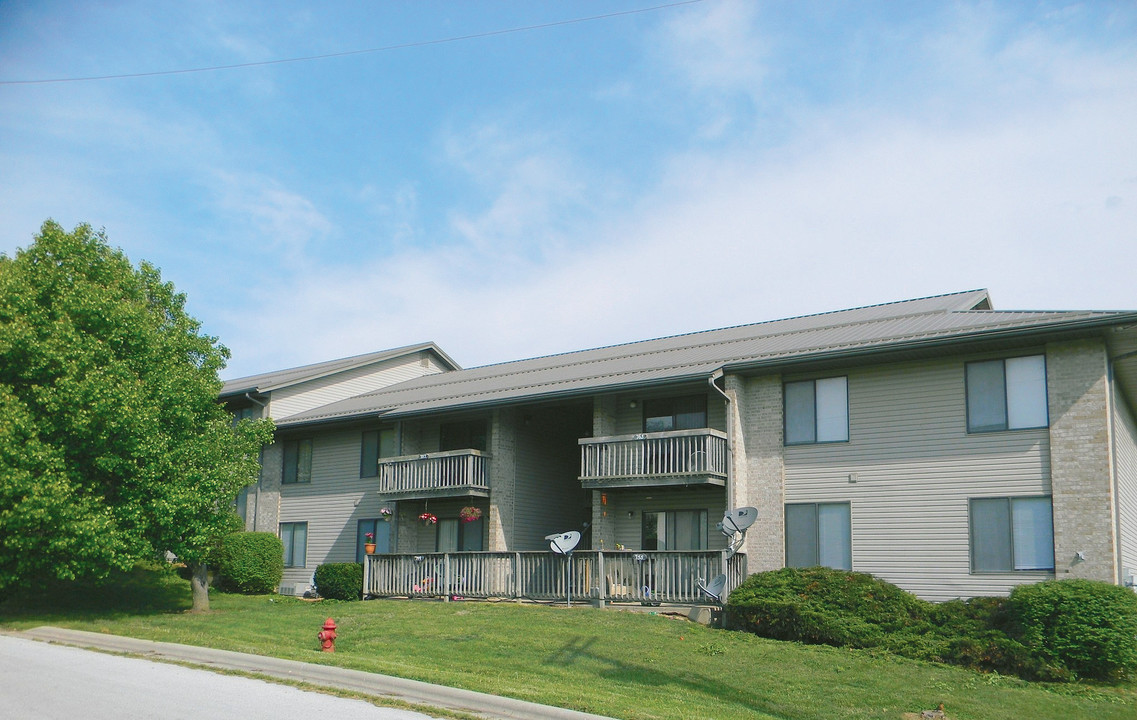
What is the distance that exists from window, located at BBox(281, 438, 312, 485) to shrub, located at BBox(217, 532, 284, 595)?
2.76m

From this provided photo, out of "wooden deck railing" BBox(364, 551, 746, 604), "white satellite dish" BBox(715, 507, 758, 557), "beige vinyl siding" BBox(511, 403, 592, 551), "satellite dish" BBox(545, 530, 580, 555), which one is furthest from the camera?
"beige vinyl siding" BBox(511, 403, 592, 551)

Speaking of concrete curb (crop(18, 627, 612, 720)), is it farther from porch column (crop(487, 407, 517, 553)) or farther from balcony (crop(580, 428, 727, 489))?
porch column (crop(487, 407, 517, 553))

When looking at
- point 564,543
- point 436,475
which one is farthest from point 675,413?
point 436,475

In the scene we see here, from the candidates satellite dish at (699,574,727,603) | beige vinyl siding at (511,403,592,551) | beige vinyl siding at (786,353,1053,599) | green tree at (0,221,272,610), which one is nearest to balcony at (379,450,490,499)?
beige vinyl siding at (511,403,592,551)

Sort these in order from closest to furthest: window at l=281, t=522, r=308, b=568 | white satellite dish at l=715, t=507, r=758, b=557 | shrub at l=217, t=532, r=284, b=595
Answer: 1. white satellite dish at l=715, t=507, r=758, b=557
2. shrub at l=217, t=532, r=284, b=595
3. window at l=281, t=522, r=308, b=568

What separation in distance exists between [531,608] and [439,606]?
2492 mm

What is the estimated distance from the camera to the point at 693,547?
76.1 ft

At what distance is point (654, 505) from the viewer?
78.6ft

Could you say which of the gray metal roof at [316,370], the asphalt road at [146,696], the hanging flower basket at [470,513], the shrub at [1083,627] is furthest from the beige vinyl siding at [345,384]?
the shrub at [1083,627]

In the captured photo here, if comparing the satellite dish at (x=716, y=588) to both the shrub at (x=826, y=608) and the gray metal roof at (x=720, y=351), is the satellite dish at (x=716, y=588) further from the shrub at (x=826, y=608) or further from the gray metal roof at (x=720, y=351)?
the gray metal roof at (x=720, y=351)

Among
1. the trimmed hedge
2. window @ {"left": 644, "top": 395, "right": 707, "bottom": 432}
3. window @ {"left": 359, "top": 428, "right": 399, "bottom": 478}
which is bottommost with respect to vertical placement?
the trimmed hedge

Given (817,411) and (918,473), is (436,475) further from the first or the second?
→ (918,473)

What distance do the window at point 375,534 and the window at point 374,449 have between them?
4.62 feet

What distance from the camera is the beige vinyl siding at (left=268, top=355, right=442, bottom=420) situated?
1283 inches
